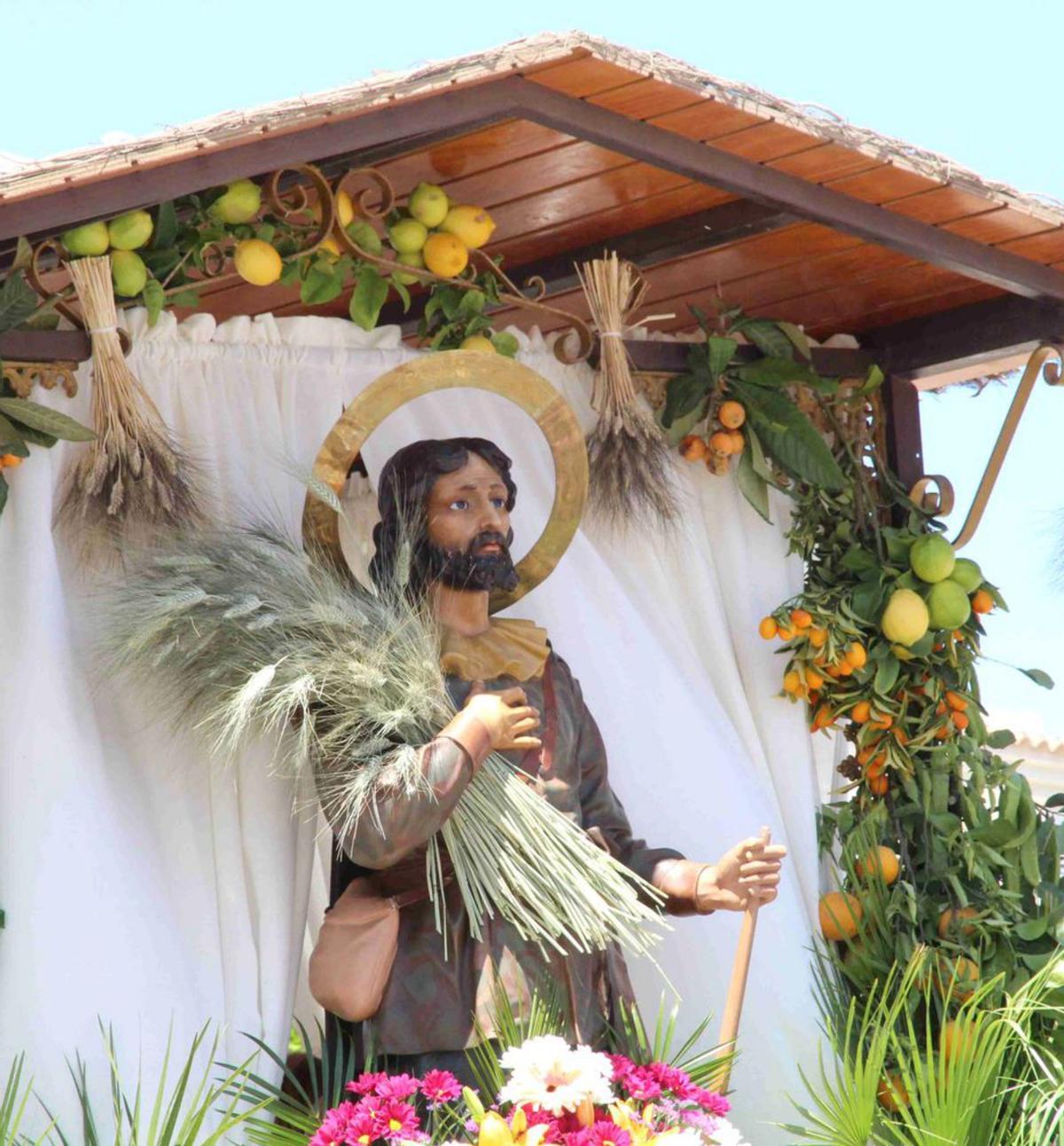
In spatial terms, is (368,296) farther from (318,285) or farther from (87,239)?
(87,239)

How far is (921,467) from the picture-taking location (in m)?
4.64

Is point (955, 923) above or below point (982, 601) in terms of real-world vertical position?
below

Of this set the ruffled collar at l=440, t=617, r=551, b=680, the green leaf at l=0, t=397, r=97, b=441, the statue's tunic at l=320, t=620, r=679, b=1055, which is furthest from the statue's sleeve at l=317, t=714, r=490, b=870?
the green leaf at l=0, t=397, r=97, b=441

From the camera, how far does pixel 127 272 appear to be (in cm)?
388

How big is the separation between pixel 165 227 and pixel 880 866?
175 cm

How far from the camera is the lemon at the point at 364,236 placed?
4098 millimetres

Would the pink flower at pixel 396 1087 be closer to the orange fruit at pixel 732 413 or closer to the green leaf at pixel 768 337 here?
the orange fruit at pixel 732 413

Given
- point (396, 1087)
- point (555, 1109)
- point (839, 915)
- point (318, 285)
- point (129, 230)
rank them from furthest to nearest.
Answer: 1. point (839, 915)
2. point (318, 285)
3. point (129, 230)
4. point (396, 1087)
5. point (555, 1109)

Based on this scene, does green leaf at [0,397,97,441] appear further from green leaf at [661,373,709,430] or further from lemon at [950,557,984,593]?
lemon at [950,557,984,593]

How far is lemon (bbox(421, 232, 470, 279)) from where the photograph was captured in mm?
4137

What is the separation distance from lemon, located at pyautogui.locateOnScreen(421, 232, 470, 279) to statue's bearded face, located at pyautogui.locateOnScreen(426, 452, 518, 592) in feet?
1.42

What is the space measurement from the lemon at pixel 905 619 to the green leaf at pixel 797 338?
1.75 feet

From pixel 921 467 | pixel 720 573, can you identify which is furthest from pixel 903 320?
pixel 720 573

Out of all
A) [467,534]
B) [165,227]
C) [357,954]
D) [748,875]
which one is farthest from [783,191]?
[357,954]
